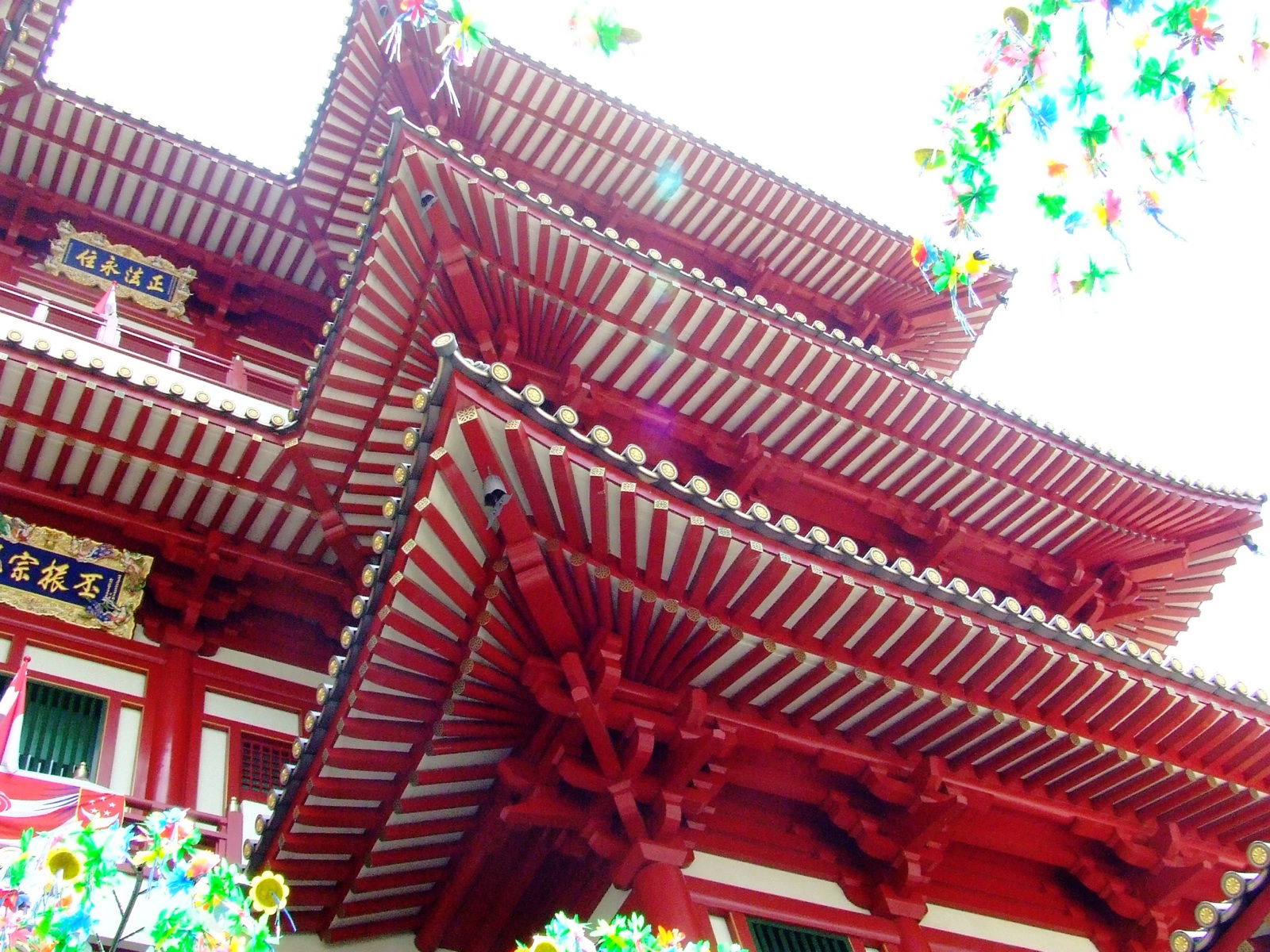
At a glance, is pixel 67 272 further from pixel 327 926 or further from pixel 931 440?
pixel 931 440

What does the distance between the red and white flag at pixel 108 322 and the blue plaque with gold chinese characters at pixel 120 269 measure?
4.88ft

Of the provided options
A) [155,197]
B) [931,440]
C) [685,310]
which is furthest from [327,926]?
[155,197]

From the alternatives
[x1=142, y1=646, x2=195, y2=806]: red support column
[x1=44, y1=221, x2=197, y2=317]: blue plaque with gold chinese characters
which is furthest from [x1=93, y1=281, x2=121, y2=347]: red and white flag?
[x1=142, y1=646, x2=195, y2=806]: red support column

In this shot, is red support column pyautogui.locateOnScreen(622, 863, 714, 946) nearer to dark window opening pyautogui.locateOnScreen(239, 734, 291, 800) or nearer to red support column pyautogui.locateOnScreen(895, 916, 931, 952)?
red support column pyautogui.locateOnScreen(895, 916, 931, 952)

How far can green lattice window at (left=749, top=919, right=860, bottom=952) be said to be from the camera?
747 centimetres

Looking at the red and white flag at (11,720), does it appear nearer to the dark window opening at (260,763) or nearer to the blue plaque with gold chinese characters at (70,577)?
the dark window opening at (260,763)

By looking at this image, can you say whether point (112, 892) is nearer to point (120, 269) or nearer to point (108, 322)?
point (108, 322)

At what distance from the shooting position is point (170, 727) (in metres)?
9.21

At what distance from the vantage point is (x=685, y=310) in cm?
1144

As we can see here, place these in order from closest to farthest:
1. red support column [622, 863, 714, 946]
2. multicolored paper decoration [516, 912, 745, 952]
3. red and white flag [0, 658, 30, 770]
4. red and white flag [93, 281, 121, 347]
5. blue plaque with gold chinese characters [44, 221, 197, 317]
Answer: multicolored paper decoration [516, 912, 745, 952] → red support column [622, 863, 714, 946] → red and white flag [0, 658, 30, 770] → red and white flag [93, 281, 121, 347] → blue plaque with gold chinese characters [44, 221, 197, 317]

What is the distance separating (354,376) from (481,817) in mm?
4596

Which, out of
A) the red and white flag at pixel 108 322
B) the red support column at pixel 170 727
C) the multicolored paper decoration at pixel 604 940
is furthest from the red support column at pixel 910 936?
the red and white flag at pixel 108 322

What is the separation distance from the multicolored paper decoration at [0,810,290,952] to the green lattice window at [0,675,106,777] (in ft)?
12.4

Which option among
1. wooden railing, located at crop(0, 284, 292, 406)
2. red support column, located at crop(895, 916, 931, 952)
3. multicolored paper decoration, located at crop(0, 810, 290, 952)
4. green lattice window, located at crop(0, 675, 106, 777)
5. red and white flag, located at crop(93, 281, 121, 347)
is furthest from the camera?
wooden railing, located at crop(0, 284, 292, 406)
